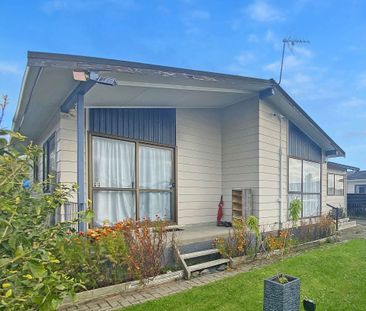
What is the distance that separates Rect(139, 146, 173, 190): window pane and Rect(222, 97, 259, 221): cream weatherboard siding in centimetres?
190

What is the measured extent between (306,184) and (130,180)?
6431 millimetres

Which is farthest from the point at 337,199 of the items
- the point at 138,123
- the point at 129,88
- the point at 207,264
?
the point at 129,88

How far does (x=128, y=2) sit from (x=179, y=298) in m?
9.26

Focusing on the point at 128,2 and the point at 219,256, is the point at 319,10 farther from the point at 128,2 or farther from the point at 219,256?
the point at 219,256

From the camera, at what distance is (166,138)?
805 centimetres

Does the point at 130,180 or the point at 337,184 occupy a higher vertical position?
the point at 130,180

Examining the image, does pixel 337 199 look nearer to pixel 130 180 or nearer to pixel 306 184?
pixel 306 184

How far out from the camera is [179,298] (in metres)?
4.68

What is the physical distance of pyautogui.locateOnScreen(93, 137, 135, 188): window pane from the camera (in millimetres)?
6664

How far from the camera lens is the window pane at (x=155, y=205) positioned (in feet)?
24.6

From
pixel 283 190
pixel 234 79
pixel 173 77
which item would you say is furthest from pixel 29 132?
pixel 283 190

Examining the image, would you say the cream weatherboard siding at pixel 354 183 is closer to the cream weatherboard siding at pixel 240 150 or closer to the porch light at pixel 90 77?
the cream weatherboard siding at pixel 240 150

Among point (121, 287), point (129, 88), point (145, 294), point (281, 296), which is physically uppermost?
point (129, 88)

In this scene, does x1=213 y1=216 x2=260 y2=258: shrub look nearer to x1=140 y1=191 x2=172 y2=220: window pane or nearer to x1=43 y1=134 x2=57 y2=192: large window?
x1=140 y1=191 x2=172 y2=220: window pane
